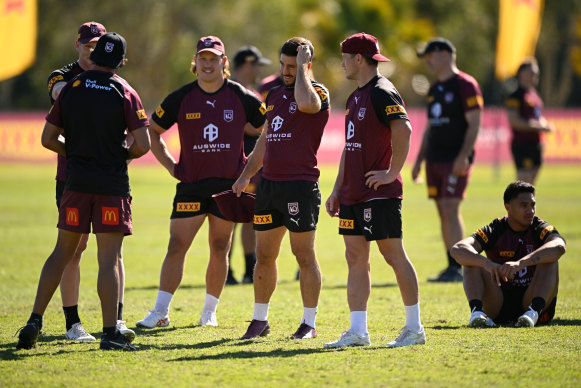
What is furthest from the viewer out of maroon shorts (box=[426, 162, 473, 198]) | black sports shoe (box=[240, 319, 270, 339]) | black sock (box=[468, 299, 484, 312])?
maroon shorts (box=[426, 162, 473, 198])

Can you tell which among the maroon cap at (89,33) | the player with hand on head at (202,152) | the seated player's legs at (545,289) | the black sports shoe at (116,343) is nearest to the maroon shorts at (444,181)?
the seated player's legs at (545,289)

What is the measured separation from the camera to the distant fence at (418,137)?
117 feet

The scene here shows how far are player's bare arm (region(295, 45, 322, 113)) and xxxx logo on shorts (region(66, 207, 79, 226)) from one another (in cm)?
197

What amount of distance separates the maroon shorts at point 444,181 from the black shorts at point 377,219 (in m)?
4.76

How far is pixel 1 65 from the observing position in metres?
17.2

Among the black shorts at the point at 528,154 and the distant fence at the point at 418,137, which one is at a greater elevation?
the distant fence at the point at 418,137

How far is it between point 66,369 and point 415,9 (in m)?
53.2

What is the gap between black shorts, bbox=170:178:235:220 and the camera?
8523mm

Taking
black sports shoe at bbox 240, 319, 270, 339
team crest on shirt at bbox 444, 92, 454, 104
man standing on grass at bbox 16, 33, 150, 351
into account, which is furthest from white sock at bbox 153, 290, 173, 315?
team crest on shirt at bbox 444, 92, 454, 104

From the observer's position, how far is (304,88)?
736 cm

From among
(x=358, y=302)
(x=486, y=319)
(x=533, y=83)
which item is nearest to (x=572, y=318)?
(x=486, y=319)

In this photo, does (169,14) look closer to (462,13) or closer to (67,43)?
(67,43)

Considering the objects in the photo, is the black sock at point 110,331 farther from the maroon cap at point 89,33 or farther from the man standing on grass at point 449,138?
the man standing on grass at point 449,138

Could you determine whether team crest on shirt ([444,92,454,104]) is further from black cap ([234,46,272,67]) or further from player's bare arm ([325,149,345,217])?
player's bare arm ([325,149,345,217])
